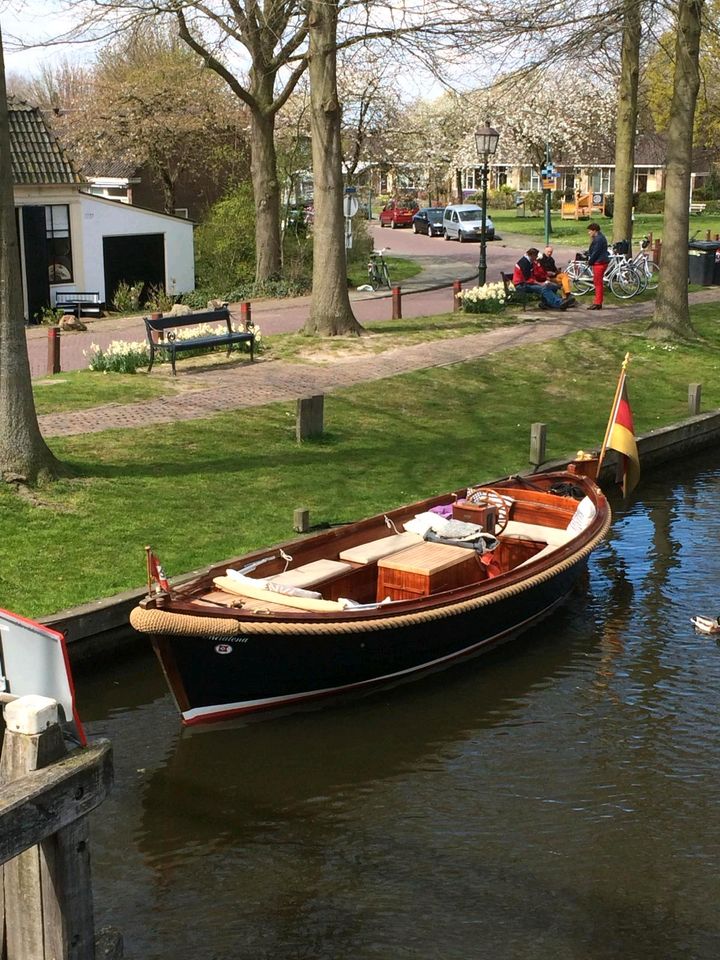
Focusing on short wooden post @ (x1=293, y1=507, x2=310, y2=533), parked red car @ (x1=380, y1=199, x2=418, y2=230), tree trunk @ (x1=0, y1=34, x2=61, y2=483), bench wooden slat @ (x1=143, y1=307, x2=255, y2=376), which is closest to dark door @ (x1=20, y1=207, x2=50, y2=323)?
bench wooden slat @ (x1=143, y1=307, x2=255, y2=376)

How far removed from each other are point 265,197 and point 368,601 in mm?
21015

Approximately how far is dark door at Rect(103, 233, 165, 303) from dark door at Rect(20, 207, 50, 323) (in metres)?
1.99

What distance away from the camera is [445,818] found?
8383 millimetres

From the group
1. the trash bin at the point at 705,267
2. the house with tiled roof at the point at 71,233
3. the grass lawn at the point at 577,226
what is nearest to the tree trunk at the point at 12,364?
the house with tiled roof at the point at 71,233

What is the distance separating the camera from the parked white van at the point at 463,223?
169ft

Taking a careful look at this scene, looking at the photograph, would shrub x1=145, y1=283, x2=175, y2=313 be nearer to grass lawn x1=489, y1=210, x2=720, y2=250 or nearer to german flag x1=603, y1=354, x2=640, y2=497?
german flag x1=603, y1=354, x2=640, y2=497

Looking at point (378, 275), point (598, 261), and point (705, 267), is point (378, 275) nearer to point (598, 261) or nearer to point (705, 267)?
point (705, 267)

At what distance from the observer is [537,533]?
41.6 ft

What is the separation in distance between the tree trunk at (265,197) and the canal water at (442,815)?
68.7ft

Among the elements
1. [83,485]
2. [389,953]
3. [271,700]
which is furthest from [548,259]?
[389,953]

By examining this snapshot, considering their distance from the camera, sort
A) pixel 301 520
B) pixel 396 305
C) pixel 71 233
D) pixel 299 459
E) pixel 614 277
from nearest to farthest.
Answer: pixel 301 520, pixel 299 459, pixel 396 305, pixel 614 277, pixel 71 233

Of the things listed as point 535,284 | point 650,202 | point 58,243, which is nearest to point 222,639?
point 535,284

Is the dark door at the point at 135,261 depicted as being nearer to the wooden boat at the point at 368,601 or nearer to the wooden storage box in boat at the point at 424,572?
the wooden boat at the point at 368,601

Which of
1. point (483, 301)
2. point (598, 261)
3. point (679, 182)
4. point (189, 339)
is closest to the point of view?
point (189, 339)
